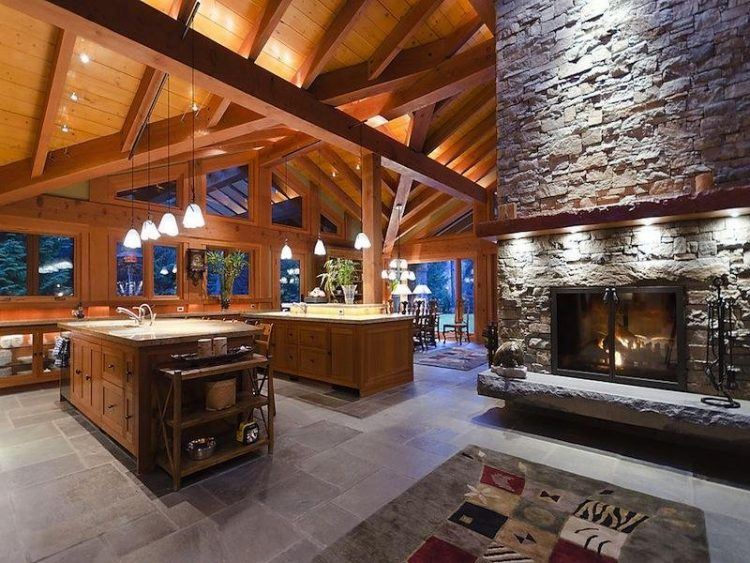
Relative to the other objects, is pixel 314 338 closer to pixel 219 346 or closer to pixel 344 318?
pixel 344 318

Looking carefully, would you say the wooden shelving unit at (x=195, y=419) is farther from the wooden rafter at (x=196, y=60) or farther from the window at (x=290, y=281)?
the window at (x=290, y=281)

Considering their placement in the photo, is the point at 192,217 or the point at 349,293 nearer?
the point at 192,217

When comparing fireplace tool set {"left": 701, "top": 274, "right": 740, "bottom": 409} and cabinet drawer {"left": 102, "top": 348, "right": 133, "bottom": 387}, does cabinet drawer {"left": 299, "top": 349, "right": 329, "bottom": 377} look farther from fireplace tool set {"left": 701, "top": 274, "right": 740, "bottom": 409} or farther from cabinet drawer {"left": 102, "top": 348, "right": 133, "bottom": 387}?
fireplace tool set {"left": 701, "top": 274, "right": 740, "bottom": 409}

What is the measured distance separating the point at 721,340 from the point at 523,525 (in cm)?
238

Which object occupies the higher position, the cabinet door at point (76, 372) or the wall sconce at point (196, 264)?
the wall sconce at point (196, 264)

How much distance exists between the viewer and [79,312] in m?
5.88

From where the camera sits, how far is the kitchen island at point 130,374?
2879 millimetres

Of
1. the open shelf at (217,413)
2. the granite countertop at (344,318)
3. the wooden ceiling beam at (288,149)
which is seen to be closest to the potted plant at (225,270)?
the granite countertop at (344,318)

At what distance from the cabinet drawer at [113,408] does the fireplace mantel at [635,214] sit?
12.7 ft

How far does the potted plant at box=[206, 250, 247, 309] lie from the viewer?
26.0ft

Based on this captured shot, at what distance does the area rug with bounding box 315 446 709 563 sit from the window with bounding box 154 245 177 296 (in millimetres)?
6609

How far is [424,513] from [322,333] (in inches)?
123

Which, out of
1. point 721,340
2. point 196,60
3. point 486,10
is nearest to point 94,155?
point 196,60

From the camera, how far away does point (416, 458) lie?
310 centimetres
